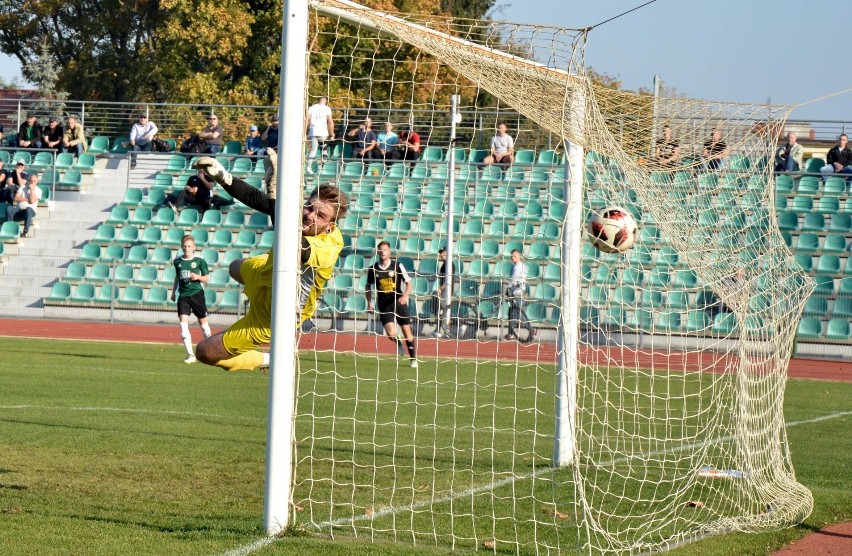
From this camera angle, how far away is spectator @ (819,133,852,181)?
25891 mm

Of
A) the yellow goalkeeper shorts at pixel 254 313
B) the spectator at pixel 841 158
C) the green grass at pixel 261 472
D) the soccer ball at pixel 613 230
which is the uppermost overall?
the spectator at pixel 841 158

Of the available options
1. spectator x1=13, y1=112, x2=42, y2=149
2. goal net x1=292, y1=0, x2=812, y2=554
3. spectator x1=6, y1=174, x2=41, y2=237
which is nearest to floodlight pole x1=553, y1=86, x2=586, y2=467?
goal net x1=292, y1=0, x2=812, y2=554

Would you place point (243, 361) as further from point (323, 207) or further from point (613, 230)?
point (613, 230)

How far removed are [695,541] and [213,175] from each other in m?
Result: 3.87

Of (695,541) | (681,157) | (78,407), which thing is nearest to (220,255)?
(78,407)

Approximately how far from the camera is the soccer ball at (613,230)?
8086 millimetres

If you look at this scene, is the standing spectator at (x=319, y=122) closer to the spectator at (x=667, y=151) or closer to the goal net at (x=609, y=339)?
the goal net at (x=609, y=339)

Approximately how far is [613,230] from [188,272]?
11.3m

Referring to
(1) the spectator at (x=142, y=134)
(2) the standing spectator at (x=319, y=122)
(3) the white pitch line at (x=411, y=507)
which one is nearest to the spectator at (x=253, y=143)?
(1) the spectator at (x=142, y=134)

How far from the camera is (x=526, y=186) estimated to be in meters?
13.4

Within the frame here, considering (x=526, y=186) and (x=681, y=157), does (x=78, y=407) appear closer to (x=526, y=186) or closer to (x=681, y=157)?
(x=526, y=186)

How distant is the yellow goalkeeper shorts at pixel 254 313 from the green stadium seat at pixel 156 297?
780 inches

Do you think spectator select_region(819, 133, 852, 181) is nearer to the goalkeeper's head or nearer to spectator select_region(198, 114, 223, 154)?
spectator select_region(198, 114, 223, 154)

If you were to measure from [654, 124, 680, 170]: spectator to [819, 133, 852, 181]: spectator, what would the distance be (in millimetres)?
17790
